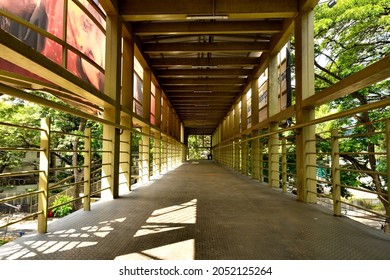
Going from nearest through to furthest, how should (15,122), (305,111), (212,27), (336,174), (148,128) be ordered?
(336,174) < (305,111) < (212,27) < (148,128) < (15,122)

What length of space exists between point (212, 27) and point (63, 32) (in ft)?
9.13

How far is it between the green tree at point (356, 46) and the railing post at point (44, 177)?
6859 mm

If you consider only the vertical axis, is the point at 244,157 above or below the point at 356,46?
below

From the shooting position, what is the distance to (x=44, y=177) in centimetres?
210

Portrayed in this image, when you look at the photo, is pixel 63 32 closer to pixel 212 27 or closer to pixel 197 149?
pixel 212 27

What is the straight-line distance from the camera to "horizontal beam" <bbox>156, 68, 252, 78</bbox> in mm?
7590

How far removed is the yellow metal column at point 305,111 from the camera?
144 inches

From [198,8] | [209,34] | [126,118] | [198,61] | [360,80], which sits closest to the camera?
[360,80]

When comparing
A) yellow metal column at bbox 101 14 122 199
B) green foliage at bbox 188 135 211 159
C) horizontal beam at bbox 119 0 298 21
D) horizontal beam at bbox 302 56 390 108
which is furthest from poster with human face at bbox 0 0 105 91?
green foliage at bbox 188 135 211 159

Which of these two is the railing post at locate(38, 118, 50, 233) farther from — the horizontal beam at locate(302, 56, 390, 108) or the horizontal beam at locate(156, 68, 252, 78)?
the horizontal beam at locate(156, 68, 252, 78)

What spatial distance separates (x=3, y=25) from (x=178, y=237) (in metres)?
2.51

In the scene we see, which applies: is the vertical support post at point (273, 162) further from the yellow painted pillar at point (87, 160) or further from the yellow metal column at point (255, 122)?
the yellow painted pillar at point (87, 160)

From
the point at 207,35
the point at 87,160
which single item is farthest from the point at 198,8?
the point at 87,160

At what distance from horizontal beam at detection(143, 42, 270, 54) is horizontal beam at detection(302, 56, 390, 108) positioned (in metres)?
2.74
